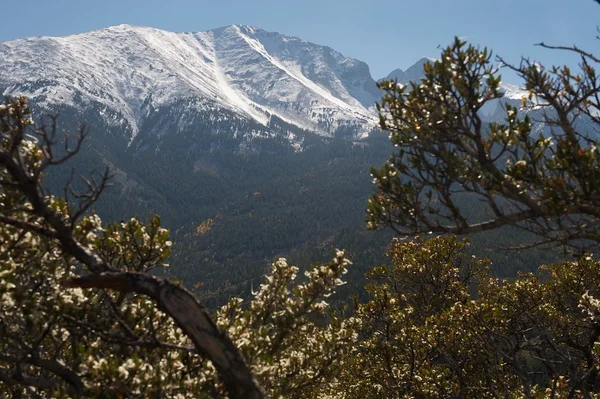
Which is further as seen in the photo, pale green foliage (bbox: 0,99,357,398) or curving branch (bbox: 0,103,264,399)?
curving branch (bbox: 0,103,264,399)

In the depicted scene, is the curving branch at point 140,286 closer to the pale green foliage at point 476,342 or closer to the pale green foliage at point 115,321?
the pale green foliage at point 115,321

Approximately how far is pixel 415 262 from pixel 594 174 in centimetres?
1271

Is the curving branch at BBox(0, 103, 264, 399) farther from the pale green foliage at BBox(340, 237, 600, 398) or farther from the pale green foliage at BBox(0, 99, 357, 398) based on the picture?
the pale green foliage at BBox(340, 237, 600, 398)

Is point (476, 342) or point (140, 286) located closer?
point (140, 286)

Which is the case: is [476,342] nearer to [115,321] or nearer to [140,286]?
[115,321]

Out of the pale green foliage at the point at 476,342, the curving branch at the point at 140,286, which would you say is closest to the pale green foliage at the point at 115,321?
the curving branch at the point at 140,286

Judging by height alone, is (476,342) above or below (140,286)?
below

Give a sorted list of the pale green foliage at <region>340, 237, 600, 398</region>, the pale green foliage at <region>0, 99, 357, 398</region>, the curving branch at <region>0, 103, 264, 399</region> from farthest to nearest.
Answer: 1. the pale green foliage at <region>340, 237, 600, 398</region>
2. the curving branch at <region>0, 103, 264, 399</region>
3. the pale green foliage at <region>0, 99, 357, 398</region>

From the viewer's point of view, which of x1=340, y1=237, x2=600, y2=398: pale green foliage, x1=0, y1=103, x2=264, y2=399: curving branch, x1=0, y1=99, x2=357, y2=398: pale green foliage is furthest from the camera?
x1=340, y1=237, x2=600, y2=398: pale green foliage

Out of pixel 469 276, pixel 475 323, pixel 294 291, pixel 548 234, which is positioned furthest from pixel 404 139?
pixel 469 276

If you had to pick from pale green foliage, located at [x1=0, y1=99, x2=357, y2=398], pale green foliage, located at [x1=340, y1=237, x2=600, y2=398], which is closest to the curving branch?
pale green foliage, located at [x1=0, y1=99, x2=357, y2=398]

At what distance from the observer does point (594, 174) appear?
19.6 feet

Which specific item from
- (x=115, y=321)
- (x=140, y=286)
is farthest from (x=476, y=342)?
(x=140, y=286)

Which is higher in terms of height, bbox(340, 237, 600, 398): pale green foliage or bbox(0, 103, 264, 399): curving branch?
bbox(0, 103, 264, 399): curving branch
